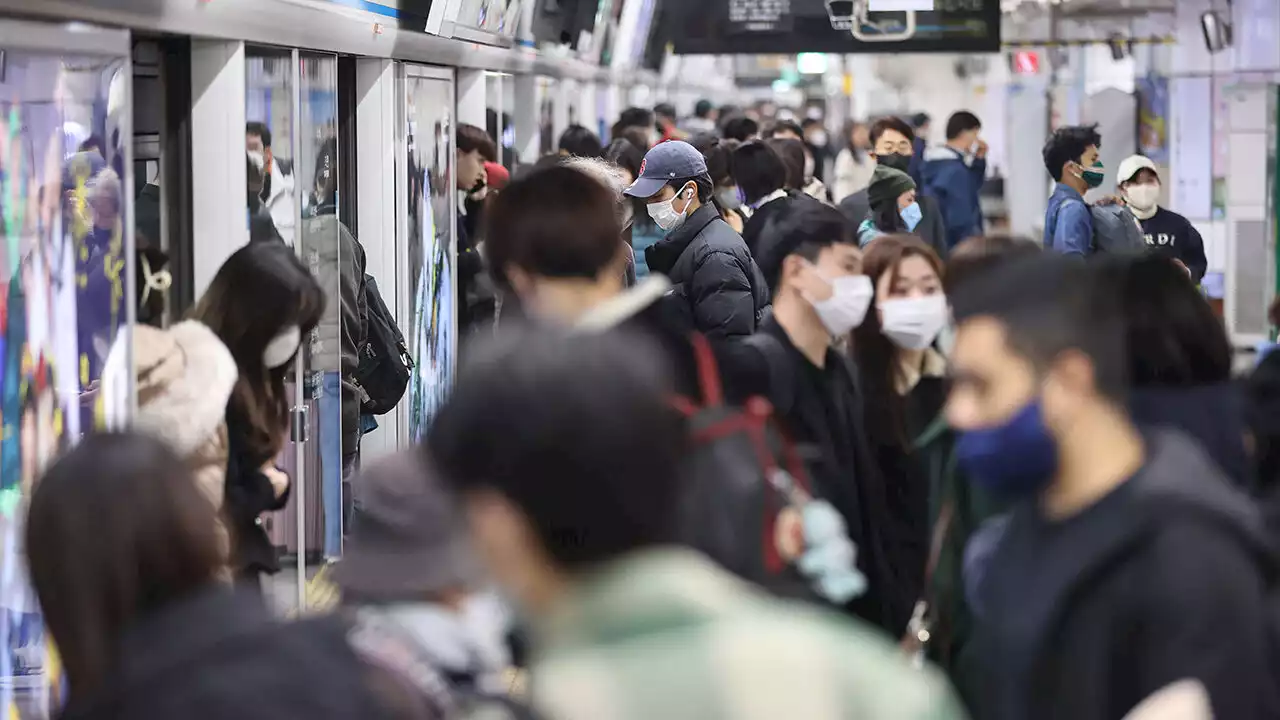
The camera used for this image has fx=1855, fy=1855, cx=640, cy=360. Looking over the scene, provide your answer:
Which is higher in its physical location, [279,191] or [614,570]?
[279,191]

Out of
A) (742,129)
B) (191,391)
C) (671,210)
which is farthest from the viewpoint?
(742,129)

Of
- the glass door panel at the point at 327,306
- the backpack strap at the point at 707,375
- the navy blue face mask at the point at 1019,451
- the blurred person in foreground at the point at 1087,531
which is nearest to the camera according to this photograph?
the blurred person in foreground at the point at 1087,531

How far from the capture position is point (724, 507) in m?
2.96

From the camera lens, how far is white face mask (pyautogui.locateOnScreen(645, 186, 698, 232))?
22.4ft

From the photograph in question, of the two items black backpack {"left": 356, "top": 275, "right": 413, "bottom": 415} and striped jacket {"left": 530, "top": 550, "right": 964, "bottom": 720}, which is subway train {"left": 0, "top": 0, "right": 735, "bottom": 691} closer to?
black backpack {"left": 356, "top": 275, "right": 413, "bottom": 415}

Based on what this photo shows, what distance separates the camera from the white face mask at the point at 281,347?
4.28 meters

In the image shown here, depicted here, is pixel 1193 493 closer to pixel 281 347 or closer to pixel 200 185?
pixel 281 347

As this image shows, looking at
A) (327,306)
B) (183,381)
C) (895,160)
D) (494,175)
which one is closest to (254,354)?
(183,381)

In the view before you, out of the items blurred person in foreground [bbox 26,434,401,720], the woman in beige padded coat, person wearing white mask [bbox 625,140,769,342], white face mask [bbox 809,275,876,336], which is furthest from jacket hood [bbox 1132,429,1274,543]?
person wearing white mask [bbox 625,140,769,342]

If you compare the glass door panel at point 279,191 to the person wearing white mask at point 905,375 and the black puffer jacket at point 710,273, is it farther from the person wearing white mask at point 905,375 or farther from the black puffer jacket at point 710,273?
the person wearing white mask at point 905,375

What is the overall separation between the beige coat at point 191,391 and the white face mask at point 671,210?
288 cm

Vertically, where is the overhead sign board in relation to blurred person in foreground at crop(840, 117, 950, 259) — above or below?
above

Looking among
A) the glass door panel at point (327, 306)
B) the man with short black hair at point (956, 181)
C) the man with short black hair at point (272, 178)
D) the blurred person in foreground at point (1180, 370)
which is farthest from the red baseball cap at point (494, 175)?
the blurred person in foreground at point (1180, 370)

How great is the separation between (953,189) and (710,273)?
5.81 metres
